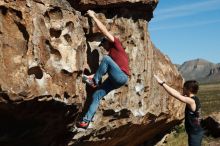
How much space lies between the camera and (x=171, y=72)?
21.4 m

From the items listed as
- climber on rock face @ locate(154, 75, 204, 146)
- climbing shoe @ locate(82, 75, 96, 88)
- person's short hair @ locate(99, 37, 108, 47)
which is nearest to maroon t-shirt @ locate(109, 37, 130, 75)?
person's short hair @ locate(99, 37, 108, 47)

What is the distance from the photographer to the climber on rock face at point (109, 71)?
12.7 metres

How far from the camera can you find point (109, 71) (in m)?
12.8

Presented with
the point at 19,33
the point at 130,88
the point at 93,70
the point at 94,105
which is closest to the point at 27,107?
the point at 19,33

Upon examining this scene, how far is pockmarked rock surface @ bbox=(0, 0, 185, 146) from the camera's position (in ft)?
35.2

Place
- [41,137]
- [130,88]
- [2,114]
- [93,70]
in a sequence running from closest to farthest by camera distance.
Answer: [2,114]
[41,137]
[93,70]
[130,88]

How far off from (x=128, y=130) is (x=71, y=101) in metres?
5.96

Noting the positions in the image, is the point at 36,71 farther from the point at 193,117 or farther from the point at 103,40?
the point at 193,117

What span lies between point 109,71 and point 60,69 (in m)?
1.63

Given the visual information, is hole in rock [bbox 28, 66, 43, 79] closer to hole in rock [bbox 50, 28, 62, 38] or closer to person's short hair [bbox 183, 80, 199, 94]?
hole in rock [bbox 50, 28, 62, 38]

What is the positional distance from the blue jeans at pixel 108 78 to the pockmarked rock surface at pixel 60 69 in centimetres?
44

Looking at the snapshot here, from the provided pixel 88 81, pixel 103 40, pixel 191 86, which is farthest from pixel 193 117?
pixel 103 40

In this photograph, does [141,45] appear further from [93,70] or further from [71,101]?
[71,101]

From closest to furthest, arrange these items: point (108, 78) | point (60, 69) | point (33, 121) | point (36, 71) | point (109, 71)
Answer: point (36, 71) → point (60, 69) → point (33, 121) → point (109, 71) → point (108, 78)
